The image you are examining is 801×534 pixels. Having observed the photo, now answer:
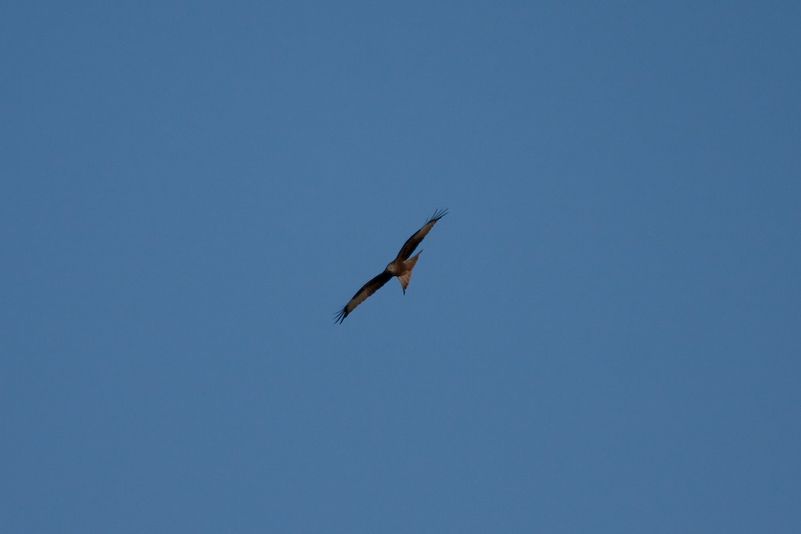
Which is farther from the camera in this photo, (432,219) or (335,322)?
(335,322)

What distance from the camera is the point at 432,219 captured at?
23938mm

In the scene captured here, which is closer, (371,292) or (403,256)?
(403,256)

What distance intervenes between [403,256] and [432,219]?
98cm

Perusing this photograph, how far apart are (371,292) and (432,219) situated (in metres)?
2.70

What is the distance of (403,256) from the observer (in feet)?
79.6

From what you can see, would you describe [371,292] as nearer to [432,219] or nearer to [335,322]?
[335,322]

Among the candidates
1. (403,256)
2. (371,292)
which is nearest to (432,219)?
(403,256)

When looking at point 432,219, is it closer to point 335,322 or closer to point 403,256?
point 403,256

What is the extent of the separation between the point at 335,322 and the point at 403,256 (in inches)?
Answer: 91.9

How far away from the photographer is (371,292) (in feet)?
84.7

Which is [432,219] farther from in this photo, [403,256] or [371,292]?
[371,292]

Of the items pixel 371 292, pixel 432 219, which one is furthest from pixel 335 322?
pixel 432 219

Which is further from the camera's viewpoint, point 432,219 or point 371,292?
point 371,292
